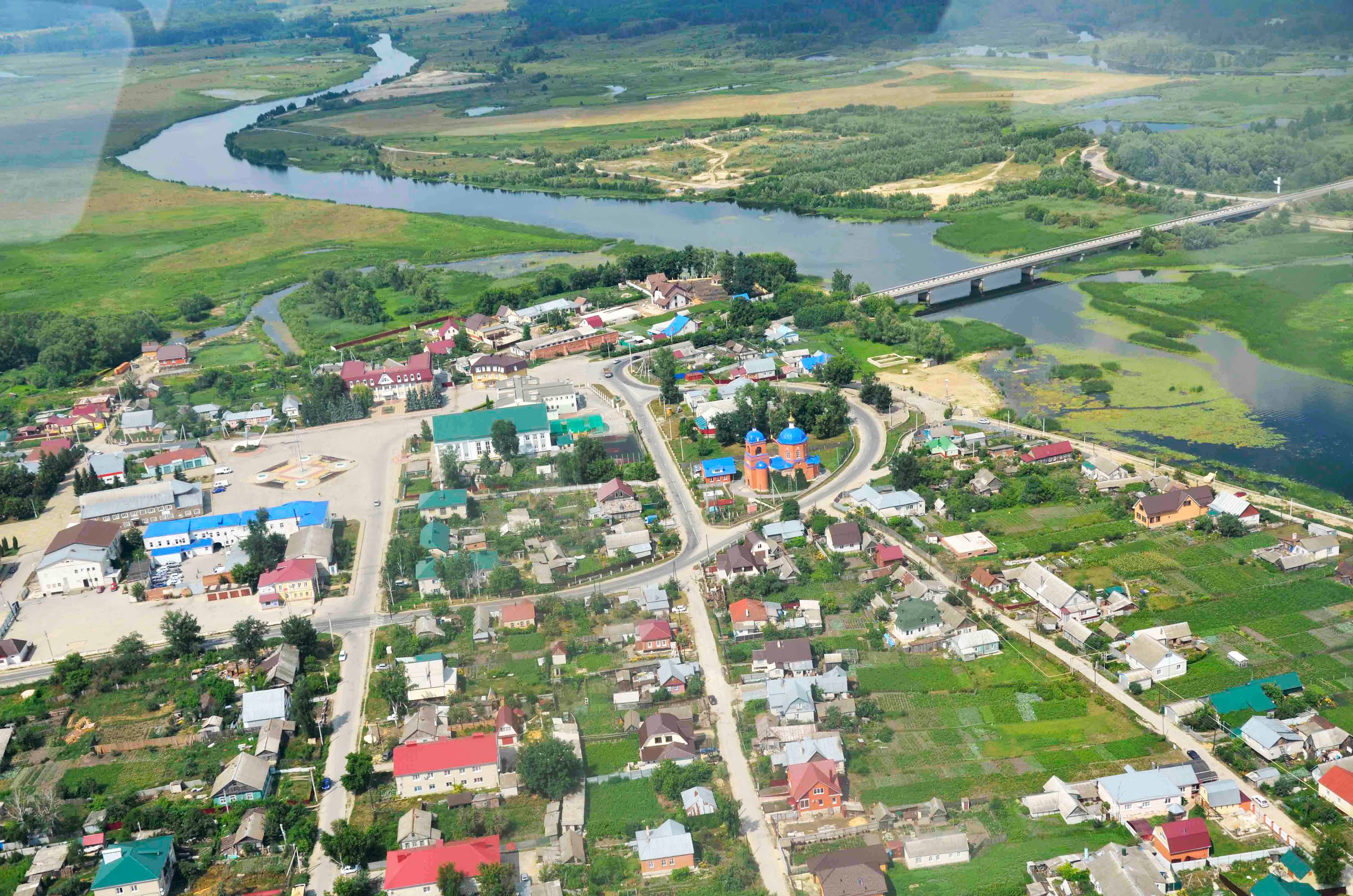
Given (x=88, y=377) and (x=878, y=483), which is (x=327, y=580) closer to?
(x=878, y=483)

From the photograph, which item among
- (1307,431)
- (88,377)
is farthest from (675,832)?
(88,377)

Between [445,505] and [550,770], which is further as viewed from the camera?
[445,505]

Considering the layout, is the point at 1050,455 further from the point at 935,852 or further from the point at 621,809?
the point at 621,809

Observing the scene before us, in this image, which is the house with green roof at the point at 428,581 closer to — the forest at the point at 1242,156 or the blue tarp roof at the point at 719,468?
the blue tarp roof at the point at 719,468

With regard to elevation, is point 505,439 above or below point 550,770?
above

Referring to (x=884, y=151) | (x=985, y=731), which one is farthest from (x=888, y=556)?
(x=884, y=151)

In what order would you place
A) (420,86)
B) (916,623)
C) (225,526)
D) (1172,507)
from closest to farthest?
(916,623)
(1172,507)
(225,526)
(420,86)
